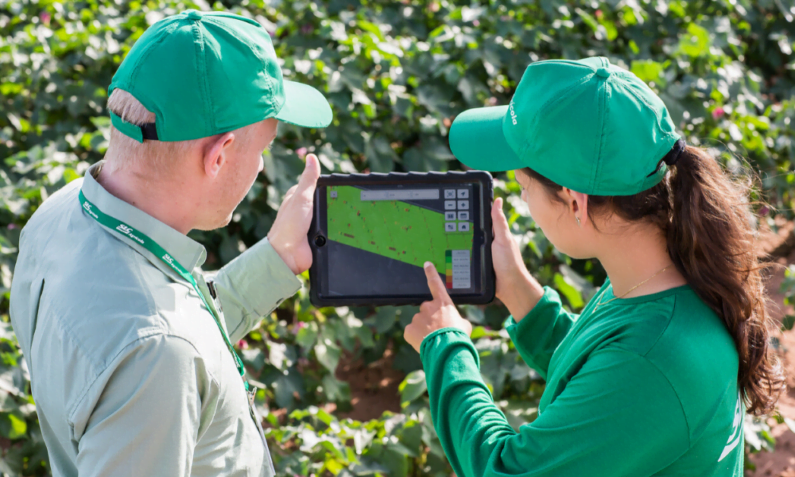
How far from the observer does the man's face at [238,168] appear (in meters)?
1.35

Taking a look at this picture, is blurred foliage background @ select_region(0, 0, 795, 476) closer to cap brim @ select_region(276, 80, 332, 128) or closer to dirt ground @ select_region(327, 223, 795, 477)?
dirt ground @ select_region(327, 223, 795, 477)

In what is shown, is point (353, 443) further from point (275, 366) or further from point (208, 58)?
point (208, 58)

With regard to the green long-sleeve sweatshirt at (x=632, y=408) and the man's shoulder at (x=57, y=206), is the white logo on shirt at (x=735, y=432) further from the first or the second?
the man's shoulder at (x=57, y=206)

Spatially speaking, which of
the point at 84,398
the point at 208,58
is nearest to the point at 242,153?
the point at 208,58

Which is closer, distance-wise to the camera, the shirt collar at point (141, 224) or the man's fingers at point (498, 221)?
the shirt collar at point (141, 224)

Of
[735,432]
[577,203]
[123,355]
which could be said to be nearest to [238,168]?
[123,355]

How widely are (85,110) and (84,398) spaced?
267cm

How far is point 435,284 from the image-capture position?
1.69m

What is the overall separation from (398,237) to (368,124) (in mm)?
1617

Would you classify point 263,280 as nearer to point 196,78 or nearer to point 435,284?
point 435,284

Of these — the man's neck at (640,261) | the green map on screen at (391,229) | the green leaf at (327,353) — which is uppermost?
the man's neck at (640,261)

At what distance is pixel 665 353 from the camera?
1.20 metres

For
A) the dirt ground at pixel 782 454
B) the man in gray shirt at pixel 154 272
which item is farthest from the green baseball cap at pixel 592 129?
the dirt ground at pixel 782 454

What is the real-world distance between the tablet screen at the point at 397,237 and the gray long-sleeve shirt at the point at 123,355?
488mm
